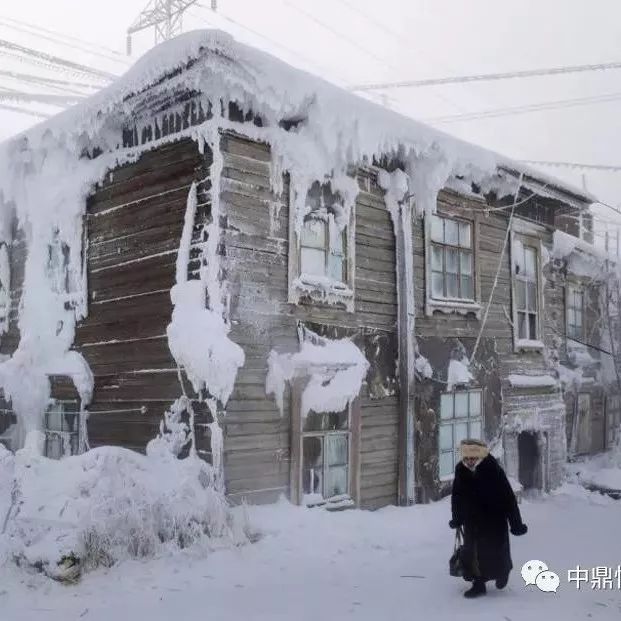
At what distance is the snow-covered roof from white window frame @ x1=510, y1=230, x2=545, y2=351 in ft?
10.2

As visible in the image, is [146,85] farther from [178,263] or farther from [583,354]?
[583,354]

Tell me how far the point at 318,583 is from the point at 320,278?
4.22 m

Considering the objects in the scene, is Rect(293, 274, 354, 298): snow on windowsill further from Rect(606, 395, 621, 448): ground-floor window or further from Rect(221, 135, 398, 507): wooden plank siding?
Rect(606, 395, 621, 448): ground-floor window

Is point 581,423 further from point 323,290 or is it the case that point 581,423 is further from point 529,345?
point 323,290

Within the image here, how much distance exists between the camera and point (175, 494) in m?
7.22

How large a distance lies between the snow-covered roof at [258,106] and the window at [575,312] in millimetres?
7868

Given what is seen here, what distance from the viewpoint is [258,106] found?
8727mm

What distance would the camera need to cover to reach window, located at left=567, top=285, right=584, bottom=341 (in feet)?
57.3

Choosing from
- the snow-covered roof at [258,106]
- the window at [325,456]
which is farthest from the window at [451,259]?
the window at [325,456]

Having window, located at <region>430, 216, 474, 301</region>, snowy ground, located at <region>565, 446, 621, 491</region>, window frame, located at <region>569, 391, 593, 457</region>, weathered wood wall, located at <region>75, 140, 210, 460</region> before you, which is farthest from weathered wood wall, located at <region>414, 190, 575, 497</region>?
weathered wood wall, located at <region>75, 140, 210, 460</region>

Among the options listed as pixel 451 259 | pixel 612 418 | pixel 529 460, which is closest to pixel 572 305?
pixel 612 418

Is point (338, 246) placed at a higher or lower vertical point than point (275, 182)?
lower

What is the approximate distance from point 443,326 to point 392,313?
1.36 metres

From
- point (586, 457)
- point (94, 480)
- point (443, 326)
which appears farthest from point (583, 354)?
point (94, 480)
